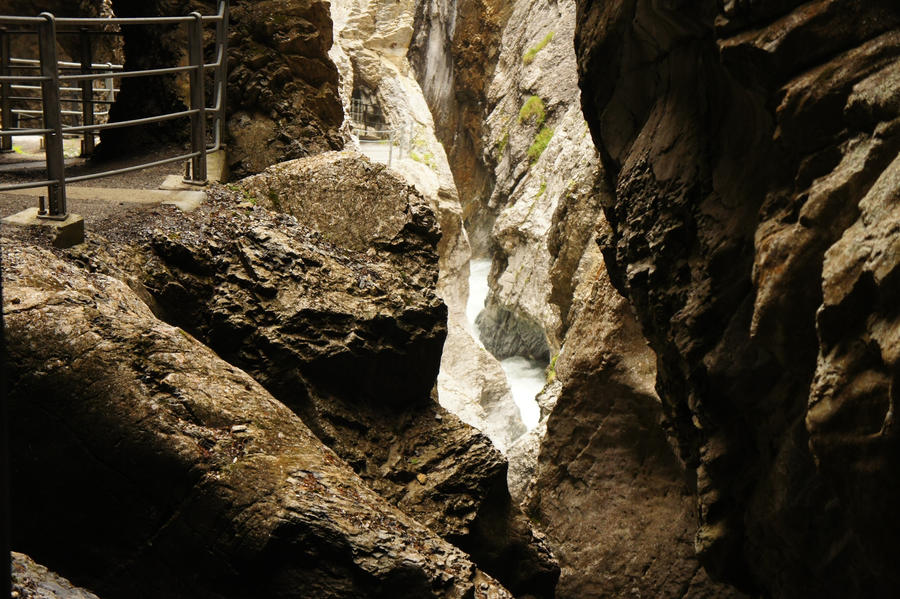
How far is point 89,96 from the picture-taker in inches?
349

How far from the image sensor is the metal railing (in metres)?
5.41

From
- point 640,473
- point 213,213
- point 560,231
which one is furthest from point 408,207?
point 560,231

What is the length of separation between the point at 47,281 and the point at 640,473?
24.4 ft

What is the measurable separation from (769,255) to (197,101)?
15.8 feet

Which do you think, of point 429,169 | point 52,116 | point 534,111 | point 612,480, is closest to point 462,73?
point 534,111

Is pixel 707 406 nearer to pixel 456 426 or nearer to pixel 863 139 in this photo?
pixel 456 426

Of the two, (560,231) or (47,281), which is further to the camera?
(560,231)

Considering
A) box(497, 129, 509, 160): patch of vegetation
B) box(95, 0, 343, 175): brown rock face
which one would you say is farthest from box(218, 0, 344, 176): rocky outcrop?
box(497, 129, 509, 160): patch of vegetation

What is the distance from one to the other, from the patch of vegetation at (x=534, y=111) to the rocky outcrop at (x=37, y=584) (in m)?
25.0

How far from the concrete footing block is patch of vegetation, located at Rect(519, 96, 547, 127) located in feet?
75.5

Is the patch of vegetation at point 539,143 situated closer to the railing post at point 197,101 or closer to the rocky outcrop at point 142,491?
the railing post at point 197,101

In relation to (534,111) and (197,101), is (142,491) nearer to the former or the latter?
(197,101)

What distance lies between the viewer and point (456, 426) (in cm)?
707

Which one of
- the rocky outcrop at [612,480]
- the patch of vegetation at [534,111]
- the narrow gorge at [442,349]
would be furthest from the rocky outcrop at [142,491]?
the patch of vegetation at [534,111]
